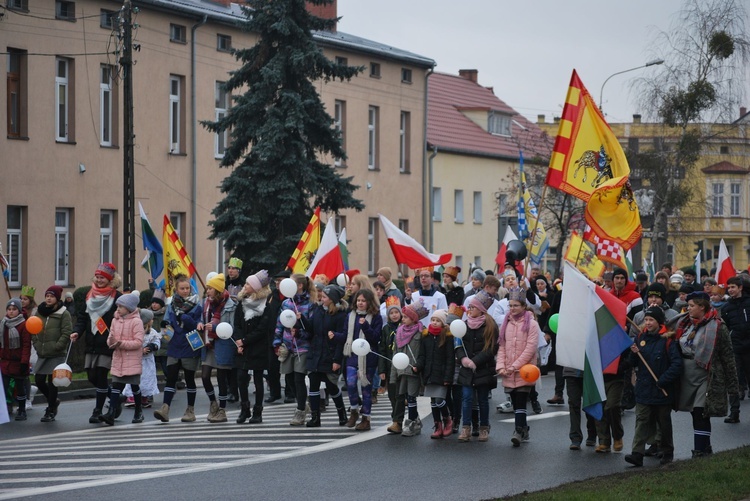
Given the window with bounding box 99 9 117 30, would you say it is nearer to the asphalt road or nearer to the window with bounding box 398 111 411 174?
the window with bounding box 398 111 411 174

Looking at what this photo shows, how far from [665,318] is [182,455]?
5142 mm

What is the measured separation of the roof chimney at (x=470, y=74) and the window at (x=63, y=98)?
3574 cm

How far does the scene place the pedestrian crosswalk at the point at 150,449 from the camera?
37.3 ft

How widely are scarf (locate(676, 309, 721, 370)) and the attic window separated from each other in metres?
47.3

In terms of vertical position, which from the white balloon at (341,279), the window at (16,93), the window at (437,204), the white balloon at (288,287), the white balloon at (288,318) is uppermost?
the window at (16,93)

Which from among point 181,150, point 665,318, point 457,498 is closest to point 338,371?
point 665,318

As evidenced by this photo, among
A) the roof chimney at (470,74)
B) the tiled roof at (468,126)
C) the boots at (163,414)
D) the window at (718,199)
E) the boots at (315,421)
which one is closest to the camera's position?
the boots at (315,421)

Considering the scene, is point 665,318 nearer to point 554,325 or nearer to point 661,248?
point 554,325

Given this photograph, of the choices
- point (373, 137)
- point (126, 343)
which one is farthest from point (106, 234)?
point (126, 343)

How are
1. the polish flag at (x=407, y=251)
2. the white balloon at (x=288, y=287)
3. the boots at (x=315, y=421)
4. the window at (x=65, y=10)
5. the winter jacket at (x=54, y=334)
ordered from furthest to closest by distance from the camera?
the window at (x=65, y=10) < the polish flag at (x=407, y=251) < the winter jacket at (x=54, y=334) < the boots at (x=315, y=421) < the white balloon at (x=288, y=287)

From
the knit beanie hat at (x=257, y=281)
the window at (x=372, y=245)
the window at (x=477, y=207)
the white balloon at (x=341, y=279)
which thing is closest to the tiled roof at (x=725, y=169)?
the window at (x=477, y=207)

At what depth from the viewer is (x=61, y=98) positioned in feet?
113

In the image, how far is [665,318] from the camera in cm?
1349

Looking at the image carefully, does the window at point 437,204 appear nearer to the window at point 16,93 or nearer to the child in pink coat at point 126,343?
the window at point 16,93
